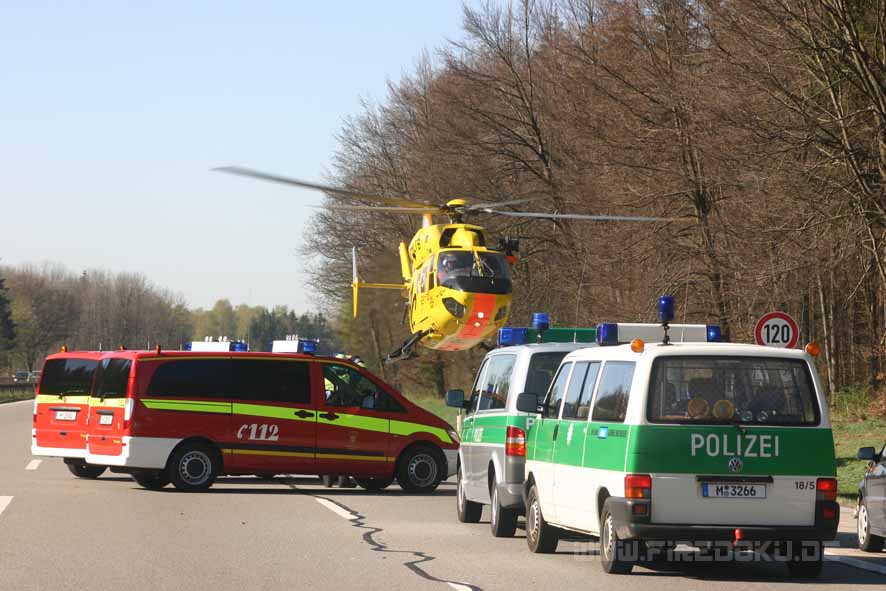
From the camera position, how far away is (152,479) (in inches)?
842

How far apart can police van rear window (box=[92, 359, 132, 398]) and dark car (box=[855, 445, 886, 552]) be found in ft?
35.0

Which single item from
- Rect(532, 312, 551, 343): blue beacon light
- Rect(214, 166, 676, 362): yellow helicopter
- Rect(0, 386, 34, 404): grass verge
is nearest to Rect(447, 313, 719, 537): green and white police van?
Rect(532, 312, 551, 343): blue beacon light

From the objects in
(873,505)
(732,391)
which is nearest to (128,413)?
(873,505)

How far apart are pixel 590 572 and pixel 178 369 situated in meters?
10.1

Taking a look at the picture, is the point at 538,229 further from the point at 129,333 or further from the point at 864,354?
the point at 129,333

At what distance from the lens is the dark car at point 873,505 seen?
510 inches

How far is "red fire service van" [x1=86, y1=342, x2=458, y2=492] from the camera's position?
2036 cm

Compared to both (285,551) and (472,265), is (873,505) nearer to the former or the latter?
(285,551)

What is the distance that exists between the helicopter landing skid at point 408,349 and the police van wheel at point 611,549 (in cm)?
2443

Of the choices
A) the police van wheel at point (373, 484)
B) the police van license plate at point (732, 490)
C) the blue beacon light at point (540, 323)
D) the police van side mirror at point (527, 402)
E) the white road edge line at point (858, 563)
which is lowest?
the white road edge line at point (858, 563)

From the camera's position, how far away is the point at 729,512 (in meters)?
11.0

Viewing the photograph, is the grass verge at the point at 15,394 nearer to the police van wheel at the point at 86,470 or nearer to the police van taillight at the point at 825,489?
the police van wheel at the point at 86,470

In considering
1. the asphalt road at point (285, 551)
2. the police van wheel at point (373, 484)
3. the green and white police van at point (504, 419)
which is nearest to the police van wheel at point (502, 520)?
the green and white police van at point (504, 419)

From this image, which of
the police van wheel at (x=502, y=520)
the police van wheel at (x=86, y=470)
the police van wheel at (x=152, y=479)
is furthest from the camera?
the police van wheel at (x=86, y=470)
